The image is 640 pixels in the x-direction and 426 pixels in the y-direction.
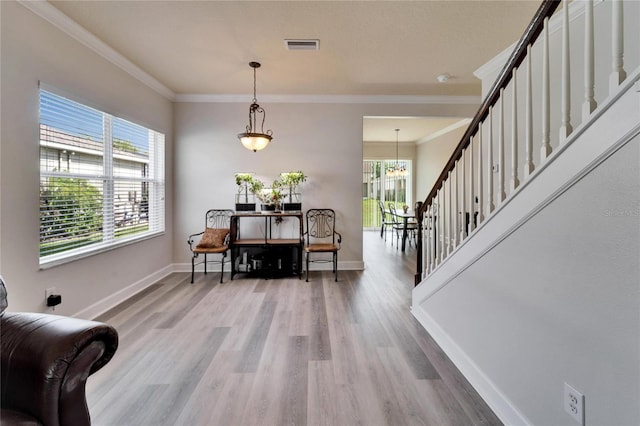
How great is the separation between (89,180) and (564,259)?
3848 millimetres

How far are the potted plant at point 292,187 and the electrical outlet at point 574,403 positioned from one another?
373cm

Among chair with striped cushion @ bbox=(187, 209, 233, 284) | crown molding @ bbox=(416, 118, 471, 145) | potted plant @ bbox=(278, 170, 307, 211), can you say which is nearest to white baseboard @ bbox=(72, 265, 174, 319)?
chair with striped cushion @ bbox=(187, 209, 233, 284)

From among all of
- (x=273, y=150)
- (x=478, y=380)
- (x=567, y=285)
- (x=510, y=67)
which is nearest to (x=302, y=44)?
(x=273, y=150)

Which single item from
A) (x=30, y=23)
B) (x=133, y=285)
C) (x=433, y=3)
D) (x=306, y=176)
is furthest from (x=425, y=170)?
(x=30, y=23)

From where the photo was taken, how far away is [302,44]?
3.05 meters

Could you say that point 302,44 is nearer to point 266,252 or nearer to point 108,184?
point 108,184

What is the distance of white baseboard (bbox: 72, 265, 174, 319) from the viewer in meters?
2.98

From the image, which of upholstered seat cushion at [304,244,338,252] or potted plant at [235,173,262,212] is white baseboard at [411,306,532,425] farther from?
potted plant at [235,173,262,212]

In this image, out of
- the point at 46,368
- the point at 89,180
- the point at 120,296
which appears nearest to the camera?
the point at 46,368

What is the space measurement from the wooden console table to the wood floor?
87 cm

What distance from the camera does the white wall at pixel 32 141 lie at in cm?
219

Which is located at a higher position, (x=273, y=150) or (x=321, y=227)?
(x=273, y=150)

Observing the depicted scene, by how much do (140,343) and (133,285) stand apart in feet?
4.91

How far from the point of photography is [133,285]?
146 inches
